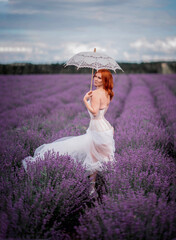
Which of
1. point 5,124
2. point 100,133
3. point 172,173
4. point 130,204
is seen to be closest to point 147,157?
point 172,173

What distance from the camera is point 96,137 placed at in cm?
253

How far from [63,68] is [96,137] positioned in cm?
3374

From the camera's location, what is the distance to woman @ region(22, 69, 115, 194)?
242 cm

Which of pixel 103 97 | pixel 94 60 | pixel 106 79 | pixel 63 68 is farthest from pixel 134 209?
pixel 63 68

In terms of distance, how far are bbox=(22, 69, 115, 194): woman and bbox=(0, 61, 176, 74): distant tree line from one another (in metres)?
21.4

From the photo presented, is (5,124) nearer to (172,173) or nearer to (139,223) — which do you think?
(172,173)

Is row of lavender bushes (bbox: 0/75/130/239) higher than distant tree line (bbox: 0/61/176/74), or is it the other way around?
distant tree line (bbox: 0/61/176/74)

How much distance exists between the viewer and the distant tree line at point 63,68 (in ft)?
104

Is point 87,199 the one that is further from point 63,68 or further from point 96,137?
point 63,68

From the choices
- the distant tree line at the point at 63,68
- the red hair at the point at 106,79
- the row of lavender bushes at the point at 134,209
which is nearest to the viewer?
the row of lavender bushes at the point at 134,209

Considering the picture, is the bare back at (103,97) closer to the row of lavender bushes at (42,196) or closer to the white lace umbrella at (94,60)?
the white lace umbrella at (94,60)

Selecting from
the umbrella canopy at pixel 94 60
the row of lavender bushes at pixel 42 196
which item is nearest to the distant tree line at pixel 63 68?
the umbrella canopy at pixel 94 60

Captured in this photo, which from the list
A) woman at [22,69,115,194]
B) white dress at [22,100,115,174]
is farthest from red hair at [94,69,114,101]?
white dress at [22,100,115,174]

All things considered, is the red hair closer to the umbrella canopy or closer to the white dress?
the umbrella canopy
